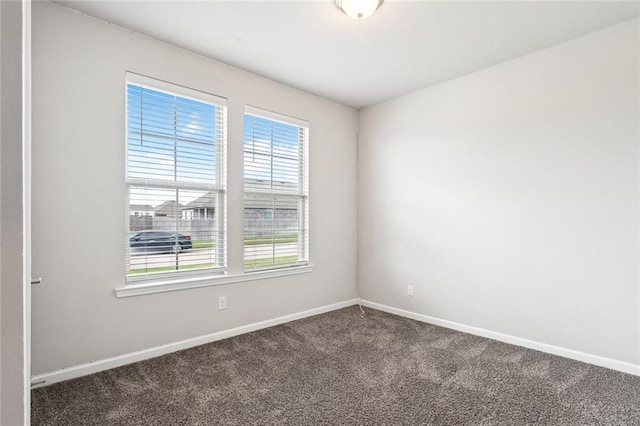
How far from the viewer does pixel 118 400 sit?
6.53 feet

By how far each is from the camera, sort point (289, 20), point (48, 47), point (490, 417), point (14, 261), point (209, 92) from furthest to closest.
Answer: point (209, 92)
point (289, 20)
point (48, 47)
point (490, 417)
point (14, 261)

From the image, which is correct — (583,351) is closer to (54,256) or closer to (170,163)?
(170,163)

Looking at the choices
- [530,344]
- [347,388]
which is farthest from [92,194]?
[530,344]

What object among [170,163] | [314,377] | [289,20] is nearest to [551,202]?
[314,377]

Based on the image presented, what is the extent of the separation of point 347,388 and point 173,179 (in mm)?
2117

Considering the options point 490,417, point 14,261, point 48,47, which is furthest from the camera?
point 48,47

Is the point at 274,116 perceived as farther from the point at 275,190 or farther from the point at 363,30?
the point at 363,30

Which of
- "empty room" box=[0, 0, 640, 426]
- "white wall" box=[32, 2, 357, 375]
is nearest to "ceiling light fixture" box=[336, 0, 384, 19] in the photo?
"empty room" box=[0, 0, 640, 426]

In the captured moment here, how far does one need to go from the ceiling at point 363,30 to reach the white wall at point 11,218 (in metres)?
1.90

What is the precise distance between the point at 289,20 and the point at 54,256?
2.31 m

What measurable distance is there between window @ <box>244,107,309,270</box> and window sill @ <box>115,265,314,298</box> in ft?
0.27

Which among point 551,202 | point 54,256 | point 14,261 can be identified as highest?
point 551,202

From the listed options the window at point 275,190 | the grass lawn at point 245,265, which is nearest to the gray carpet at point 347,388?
the grass lawn at point 245,265

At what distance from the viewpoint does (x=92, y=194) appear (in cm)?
236
